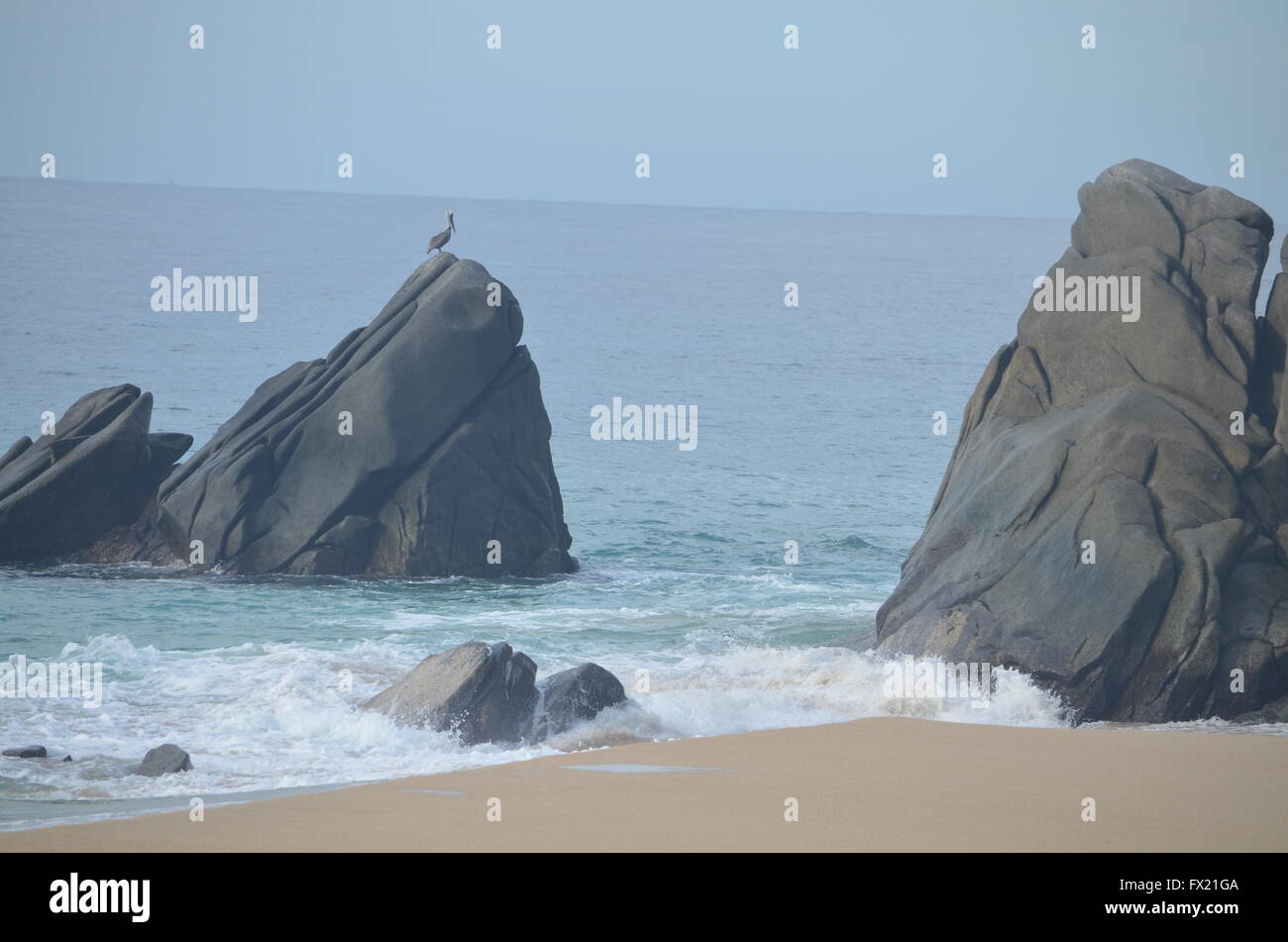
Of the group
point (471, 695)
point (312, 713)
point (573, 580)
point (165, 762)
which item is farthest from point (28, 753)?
point (573, 580)

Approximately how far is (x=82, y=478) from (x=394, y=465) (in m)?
6.94

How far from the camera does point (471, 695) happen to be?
19719 mm

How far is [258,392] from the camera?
35.0 m

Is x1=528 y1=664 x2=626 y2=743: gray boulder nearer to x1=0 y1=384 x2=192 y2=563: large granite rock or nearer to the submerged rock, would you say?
the submerged rock

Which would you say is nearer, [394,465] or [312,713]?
[312,713]

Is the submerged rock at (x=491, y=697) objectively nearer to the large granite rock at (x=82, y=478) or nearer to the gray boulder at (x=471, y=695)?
the gray boulder at (x=471, y=695)

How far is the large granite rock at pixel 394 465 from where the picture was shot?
3250 centimetres

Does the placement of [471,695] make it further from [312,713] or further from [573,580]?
[573,580]

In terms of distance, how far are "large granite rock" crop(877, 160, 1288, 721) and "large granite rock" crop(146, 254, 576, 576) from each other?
11.7 m

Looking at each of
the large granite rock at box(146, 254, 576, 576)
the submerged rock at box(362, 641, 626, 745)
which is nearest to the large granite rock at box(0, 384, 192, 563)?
the large granite rock at box(146, 254, 576, 576)

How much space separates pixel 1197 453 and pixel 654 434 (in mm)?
44275

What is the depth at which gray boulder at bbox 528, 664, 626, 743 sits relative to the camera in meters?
19.8

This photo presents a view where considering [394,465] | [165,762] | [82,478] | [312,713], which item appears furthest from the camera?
[82,478]

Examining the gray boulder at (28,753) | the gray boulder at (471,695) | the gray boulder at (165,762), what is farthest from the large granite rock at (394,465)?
the gray boulder at (165,762)
